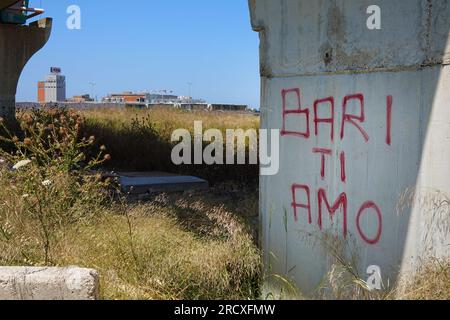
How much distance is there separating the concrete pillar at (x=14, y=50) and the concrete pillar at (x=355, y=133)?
16833 millimetres

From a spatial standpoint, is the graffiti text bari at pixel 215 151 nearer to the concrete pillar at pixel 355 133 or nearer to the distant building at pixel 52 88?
the concrete pillar at pixel 355 133

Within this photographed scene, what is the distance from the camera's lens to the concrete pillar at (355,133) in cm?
436

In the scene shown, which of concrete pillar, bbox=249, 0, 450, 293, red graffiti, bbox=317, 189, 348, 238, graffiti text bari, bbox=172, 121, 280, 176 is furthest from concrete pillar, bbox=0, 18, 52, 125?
red graffiti, bbox=317, 189, 348, 238

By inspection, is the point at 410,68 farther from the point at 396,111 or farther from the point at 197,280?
the point at 197,280

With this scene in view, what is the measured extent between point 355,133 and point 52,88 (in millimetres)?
62563

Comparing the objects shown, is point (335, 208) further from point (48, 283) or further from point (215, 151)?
point (215, 151)

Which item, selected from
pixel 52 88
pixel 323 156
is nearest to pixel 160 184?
pixel 323 156

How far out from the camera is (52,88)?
63.5 metres

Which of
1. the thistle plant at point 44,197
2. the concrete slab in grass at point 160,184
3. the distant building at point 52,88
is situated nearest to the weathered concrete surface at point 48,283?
the thistle plant at point 44,197

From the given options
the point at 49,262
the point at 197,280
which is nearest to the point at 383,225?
the point at 197,280

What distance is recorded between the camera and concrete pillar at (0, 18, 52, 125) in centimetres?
2045

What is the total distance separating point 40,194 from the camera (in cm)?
504

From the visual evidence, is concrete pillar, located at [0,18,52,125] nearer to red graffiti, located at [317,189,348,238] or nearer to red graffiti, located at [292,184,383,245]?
red graffiti, located at [292,184,383,245]

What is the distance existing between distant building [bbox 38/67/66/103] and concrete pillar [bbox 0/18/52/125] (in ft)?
117
